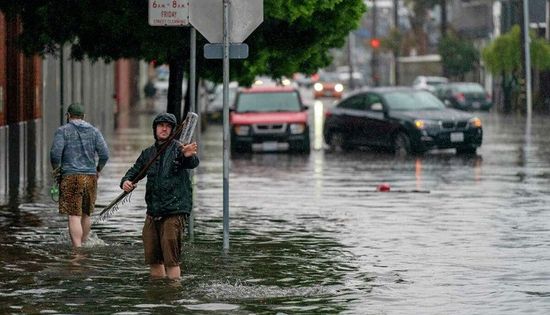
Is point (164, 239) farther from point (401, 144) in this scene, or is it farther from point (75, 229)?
point (401, 144)

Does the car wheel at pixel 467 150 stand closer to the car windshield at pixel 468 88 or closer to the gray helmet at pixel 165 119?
the gray helmet at pixel 165 119

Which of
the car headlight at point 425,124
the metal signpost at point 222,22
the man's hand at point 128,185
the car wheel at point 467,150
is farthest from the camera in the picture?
the car wheel at point 467,150

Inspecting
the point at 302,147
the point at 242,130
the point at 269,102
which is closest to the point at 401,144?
the point at 302,147

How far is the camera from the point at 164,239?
13.5 metres

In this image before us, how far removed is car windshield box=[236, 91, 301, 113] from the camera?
37875 mm

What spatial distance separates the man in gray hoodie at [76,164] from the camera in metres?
16.6

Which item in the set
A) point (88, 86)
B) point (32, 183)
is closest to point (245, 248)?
point (32, 183)

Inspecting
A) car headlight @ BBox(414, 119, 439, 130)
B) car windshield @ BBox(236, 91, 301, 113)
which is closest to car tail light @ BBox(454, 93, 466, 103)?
car windshield @ BBox(236, 91, 301, 113)

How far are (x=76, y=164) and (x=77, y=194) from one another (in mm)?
304

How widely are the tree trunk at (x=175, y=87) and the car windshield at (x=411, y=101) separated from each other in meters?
16.3

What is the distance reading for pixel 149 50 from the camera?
784 inches

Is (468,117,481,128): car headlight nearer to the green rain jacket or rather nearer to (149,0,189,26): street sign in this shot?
(149,0,189,26): street sign

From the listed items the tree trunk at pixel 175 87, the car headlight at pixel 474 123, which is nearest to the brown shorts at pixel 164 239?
the tree trunk at pixel 175 87

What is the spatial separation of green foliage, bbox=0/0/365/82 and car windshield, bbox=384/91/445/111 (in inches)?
556
